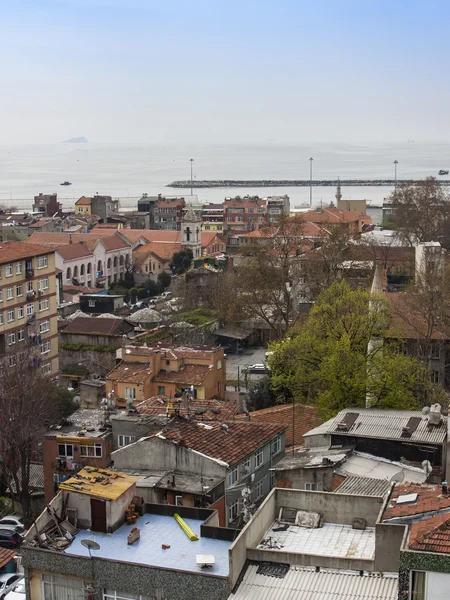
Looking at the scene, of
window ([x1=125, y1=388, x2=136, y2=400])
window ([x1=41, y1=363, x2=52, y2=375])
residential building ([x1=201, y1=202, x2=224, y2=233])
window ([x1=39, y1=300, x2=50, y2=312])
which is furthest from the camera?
residential building ([x1=201, y1=202, x2=224, y2=233])

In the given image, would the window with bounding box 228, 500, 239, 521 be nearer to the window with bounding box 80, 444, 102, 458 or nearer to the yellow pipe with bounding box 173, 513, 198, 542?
the yellow pipe with bounding box 173, 513, 198, 542

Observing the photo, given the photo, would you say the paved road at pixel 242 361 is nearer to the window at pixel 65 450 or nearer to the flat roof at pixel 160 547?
the window at pixel 65 450

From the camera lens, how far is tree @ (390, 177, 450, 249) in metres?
47.1

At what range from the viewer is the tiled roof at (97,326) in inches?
1262

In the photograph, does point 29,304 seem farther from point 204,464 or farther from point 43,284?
point 204,464

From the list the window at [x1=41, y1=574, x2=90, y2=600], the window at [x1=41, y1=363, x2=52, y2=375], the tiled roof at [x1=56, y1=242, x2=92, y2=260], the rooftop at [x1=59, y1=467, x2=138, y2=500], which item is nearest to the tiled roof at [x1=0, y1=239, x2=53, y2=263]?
the window at [x1=41, y1=363, x2=52, y2=375]

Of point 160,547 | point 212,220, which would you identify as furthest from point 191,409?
point 212,220

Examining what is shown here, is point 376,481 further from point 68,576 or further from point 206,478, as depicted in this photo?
point 68,576

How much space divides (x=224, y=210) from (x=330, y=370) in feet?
166

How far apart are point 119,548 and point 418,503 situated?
3.08m

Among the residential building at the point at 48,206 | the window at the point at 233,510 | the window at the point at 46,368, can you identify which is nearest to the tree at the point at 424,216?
the window at the point at 46,368

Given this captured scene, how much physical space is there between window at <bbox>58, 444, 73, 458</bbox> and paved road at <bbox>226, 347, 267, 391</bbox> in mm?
13988

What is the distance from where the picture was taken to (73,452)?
15211mm

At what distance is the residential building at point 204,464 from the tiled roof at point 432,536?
15.4 feet
